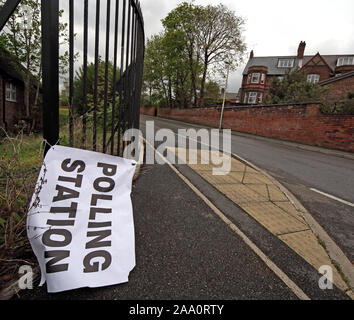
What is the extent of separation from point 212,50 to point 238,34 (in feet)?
11.0

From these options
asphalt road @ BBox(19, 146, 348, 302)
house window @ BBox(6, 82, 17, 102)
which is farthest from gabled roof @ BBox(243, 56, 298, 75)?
asphalt road @ BBox(19, 146, 348, 302)

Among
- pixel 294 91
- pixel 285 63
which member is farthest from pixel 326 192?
pixel 285 63

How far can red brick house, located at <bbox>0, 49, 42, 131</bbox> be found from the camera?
11711 mm

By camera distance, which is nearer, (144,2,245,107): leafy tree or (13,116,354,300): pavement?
(13,116,354,300): pavement

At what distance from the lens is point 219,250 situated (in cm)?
193

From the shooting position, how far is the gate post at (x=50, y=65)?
1.28 metres

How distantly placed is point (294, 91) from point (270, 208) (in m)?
17.3

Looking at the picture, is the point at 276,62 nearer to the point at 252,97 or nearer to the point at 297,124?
the point at 252,97

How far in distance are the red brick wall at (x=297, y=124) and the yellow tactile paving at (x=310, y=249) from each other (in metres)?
11.3

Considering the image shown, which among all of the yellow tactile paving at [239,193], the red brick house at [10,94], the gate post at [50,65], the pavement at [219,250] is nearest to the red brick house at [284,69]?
the red brick house at [10,94]

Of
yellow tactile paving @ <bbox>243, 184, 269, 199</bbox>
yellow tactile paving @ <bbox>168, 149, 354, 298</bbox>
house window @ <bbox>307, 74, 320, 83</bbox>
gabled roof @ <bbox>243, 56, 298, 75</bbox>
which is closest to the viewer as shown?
yellow tactile paving @ <bbox>168, 149, 354, 298</bbox>

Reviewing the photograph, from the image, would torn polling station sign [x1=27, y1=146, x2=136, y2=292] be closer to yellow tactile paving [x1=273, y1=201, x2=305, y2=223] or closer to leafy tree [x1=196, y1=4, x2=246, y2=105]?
yellow tactile paving [x1=273, y1=201, x2=305, y2=223]

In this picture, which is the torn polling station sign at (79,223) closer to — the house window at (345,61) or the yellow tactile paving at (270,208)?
the yellow tactile paving at (270,208)

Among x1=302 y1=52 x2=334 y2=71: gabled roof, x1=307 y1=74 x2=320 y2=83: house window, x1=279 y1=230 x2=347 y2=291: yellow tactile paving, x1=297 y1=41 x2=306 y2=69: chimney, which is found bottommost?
x1=279 y1=230 x2=347 y2=291: yellow tactile paving
